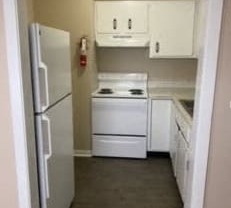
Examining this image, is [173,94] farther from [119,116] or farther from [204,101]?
[204,101]

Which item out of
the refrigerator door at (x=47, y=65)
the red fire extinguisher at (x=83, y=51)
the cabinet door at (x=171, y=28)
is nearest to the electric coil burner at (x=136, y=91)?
the cabinet door at (x=171, y=28)

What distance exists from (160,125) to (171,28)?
52.2 inches

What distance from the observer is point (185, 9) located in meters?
3.36

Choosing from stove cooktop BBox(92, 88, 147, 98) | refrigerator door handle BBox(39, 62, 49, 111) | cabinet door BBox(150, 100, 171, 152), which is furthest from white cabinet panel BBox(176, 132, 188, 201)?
refrigerator door handle BBox(39, 62, 49, 111)

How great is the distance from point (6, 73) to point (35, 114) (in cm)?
35

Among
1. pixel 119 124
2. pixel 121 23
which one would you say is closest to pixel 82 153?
pixel 119 124

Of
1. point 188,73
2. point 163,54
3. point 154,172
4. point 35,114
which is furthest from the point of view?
point 188,73

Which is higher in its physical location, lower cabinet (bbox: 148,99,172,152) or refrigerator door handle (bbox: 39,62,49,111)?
refrigerator door handle (bbox: 39,62,49,111)

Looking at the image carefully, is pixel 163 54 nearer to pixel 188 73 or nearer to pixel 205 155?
pixel 188 73

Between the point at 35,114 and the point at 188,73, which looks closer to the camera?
the point at 35,114

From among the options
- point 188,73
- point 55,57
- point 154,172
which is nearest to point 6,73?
point 55,57

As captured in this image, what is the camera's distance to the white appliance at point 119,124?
342 centimetres

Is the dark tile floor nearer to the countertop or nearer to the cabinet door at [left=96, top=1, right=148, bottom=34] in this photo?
the countertop

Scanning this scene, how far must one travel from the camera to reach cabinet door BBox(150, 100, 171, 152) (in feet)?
11.2
